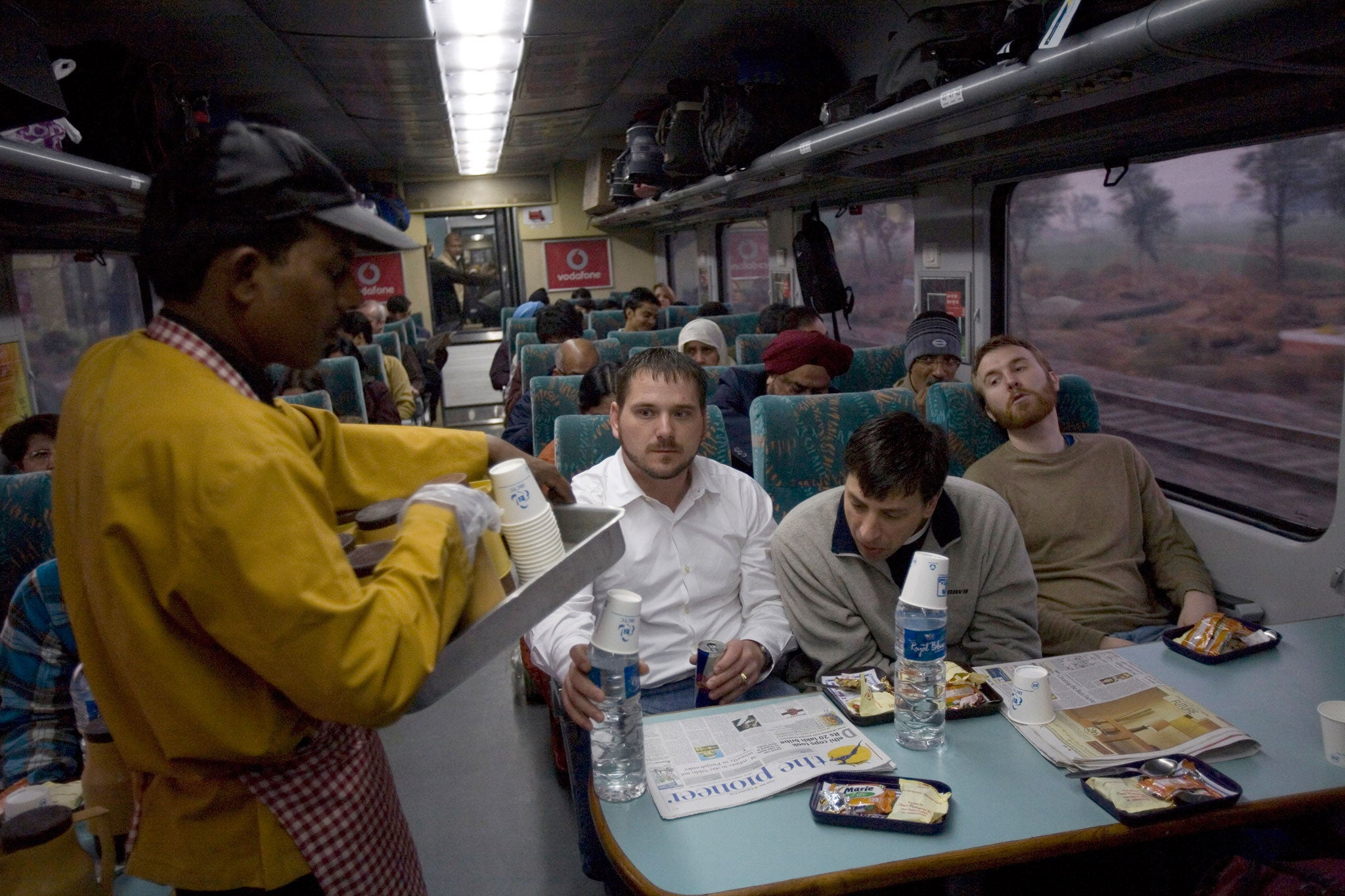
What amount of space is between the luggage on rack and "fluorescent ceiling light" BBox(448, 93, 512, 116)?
14.6 ft

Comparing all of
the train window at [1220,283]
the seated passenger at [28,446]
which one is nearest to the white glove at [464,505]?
the train window at [1220,283]

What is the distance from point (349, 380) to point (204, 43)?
2110 millimetres

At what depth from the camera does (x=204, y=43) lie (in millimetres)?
5203

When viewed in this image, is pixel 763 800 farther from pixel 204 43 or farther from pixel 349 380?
pixel 204 43

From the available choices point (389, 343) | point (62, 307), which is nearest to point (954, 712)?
point (62, 307)

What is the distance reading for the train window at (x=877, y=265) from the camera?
629 centimetres

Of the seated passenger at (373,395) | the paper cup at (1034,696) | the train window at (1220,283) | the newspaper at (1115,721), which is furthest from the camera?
the seated passenger at (373,395)

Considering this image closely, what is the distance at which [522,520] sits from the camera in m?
1.32

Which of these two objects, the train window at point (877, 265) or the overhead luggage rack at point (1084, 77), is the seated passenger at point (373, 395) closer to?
the overhead luggage rack at point (1084, 77)

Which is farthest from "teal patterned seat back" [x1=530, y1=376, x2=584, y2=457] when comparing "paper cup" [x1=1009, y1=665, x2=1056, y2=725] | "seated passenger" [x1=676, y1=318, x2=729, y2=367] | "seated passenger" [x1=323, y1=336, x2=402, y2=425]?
"paper cup" [x1=1009, y1=665, x2=1056, y2=725]

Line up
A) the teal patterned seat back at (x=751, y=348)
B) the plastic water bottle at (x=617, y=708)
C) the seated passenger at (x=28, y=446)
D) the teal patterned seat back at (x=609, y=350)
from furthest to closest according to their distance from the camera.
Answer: the teal patterned seat back at (x=609, y=350)
the teal patterned seat back at (x=751, y=348)
the seated passenger at (x=28, y=446)
the plastic water bottle at (x=617, y=708)

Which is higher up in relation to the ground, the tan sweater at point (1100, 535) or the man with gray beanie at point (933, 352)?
the man with gray beanie at point (933, 352)

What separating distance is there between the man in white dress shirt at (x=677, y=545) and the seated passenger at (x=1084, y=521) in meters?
1.04

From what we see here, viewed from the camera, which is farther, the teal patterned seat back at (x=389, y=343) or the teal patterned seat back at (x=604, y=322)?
A: the teal patterned seat back at (x=604, y=322)
